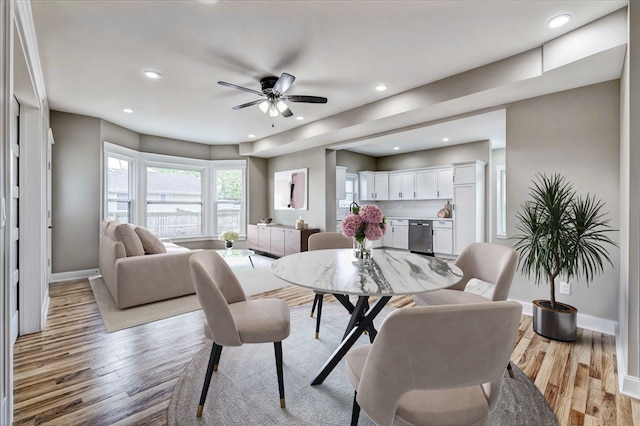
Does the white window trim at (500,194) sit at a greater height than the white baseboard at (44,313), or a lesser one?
greater

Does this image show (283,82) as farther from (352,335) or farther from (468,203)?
(468,203)

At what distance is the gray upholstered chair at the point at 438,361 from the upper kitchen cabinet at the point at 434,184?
19.7 feet

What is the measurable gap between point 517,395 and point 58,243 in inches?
225

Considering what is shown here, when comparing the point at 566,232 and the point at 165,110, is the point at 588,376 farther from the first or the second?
the point at 165,110

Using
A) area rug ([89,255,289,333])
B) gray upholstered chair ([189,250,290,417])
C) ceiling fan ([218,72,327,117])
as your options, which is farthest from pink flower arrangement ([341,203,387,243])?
area rug ([89,255,289,333])

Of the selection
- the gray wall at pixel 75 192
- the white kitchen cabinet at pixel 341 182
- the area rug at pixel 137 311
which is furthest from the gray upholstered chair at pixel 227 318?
the white kitchen cabinet at pixel 341 182

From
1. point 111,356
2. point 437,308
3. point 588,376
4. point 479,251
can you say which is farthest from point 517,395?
point 111,356

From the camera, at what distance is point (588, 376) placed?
79.0 inches

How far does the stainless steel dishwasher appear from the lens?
675cm

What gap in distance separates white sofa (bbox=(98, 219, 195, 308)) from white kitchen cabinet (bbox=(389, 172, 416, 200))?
5250 mm

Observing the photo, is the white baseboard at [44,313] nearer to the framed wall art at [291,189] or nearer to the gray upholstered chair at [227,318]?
the gray upholstered chair at [227,318]

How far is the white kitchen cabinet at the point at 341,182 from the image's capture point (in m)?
6.62

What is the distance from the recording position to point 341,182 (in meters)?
6.75

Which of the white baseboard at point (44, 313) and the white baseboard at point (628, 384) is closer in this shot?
the white baseboard at point (628, 384)
